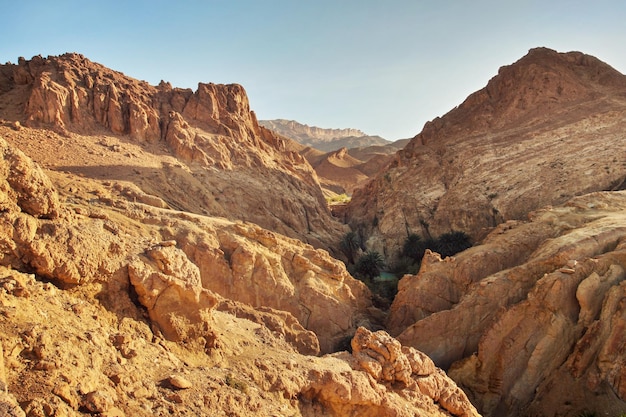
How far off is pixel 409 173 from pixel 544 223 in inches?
820

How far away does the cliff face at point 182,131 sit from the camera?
26.1m

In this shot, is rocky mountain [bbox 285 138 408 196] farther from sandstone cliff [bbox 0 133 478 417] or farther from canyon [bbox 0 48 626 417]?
sandstone cliff [bbox 0 133 478 417]

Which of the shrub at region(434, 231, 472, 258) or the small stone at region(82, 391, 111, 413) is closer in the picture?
the small stone at region(82, 391, 111, 413)

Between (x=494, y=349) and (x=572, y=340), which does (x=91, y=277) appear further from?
(x=572, y=340)

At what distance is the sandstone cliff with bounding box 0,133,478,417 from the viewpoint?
6.23m

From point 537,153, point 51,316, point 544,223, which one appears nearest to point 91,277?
point 51,316

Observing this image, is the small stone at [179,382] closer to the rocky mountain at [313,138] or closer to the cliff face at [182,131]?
the cliff face at [182,131]

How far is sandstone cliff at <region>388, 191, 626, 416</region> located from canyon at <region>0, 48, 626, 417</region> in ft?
0.20

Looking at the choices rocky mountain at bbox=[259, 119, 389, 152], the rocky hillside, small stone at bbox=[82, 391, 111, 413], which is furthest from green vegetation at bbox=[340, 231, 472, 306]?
rocky mountain at bbox=[259, 119, 389, 152]

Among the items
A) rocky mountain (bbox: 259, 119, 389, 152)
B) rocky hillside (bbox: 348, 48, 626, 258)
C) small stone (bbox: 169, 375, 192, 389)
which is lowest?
small stone (bbox: 169, 375, 192, 389)

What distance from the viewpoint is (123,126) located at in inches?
1136

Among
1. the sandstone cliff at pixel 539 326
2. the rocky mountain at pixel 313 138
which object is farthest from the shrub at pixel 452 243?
the rocky mountain at pixel 313 138

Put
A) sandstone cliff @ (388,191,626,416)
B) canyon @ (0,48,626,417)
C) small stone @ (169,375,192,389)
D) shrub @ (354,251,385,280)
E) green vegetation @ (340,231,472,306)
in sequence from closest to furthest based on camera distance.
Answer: small stone @ (169,375,192,389), canyon @ (0,48,626,417), sandstone cliff @ (388,191,626,416), green vegetation @ (340,231,472,306), shrub @ (354,251,385,280)

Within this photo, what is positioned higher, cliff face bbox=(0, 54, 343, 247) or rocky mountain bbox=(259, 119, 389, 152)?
rocky mountain bbox=(259, 119, 389, 152)
